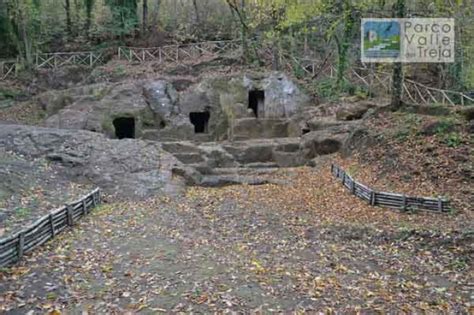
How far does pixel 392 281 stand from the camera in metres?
7.75

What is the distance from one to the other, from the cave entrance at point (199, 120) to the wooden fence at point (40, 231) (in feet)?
52.5

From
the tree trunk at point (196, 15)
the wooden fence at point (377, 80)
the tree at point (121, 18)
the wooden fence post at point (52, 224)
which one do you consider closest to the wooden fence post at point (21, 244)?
the wooden fence post at point (52, 224)

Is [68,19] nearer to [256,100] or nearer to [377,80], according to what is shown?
[256,100]

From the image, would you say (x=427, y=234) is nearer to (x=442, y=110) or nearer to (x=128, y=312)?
(x=128, y=312)

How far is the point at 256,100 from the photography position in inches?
1141

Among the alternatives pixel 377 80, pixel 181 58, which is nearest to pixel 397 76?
pixel 377 80

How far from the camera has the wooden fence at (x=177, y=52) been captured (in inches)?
1367

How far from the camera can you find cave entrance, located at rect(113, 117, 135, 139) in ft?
90.3

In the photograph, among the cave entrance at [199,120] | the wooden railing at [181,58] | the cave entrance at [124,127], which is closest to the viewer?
the cave entrance at [124,127]

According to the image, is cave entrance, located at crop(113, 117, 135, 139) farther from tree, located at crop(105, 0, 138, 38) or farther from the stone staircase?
tree, located at crop(105, 0, 138, 38)

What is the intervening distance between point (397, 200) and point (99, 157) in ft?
38.4

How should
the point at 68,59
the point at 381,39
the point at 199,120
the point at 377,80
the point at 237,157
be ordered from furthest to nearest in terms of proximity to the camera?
the point at 68,59 < the point at 199,120 < the point at 377,80 < the point at 237,157 < the point at 381,39

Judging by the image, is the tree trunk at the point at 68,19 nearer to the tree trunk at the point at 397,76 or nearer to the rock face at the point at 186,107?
the rock face at the point at 186,107

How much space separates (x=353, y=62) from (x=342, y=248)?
23.6 meters
